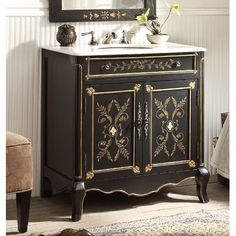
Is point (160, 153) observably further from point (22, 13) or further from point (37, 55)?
point (22, 13)

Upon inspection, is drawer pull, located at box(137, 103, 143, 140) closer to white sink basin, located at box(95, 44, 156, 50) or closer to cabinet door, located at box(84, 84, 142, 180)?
cabinet door, located at box(84, 84, 142, 180)

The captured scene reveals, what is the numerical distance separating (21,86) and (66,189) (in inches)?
28.2

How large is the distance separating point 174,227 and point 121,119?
2.27 ft

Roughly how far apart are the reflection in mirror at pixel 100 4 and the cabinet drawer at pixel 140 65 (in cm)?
59

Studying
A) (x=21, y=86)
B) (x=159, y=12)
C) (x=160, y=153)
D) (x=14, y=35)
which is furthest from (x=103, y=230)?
(x=159, y=12)

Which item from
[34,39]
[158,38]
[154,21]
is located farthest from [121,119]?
[154,21]

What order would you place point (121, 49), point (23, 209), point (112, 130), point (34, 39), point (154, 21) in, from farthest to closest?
point (154, 21) → point (34, 39) → point (121, 49) → point (112, 130) → point (23, 209)

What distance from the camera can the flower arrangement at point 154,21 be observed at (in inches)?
146

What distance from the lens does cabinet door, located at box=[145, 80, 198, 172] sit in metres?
3.39

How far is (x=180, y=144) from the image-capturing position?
351 cm

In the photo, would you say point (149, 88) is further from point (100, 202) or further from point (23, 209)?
point (23, 209)

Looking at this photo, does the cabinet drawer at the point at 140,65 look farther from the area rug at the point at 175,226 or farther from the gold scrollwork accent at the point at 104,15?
the area rug at the point at 175,226

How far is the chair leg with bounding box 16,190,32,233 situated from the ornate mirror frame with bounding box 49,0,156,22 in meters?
1.19

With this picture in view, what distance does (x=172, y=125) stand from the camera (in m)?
3.46
